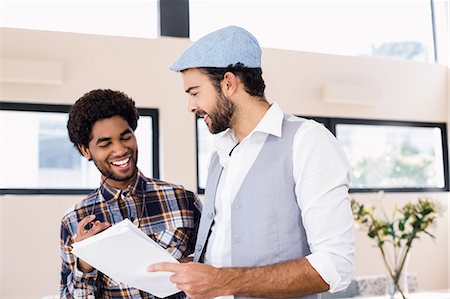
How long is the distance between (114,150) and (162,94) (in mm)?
2957

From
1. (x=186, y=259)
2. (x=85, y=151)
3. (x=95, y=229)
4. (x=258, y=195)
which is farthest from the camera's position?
(x=85, y=151)

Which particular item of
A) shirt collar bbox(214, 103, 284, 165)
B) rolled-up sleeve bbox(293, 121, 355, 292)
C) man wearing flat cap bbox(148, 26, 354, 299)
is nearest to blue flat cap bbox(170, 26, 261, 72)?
man wearing flat cap bbox(148, 26, 354, 299)

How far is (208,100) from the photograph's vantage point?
1.48 m

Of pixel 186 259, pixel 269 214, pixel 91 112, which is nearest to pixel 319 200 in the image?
pixel 269 214

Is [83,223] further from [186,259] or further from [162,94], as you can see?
[162,94]

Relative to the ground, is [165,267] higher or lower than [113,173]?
lower

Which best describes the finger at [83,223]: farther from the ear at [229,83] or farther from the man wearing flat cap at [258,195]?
the ear at [229,83]

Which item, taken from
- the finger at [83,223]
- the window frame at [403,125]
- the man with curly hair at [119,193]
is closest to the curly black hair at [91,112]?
the man with curly hair at [119,193]

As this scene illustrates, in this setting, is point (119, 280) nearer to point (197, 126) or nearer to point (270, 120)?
point (270, 120)

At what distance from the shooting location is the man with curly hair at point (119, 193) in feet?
5.60

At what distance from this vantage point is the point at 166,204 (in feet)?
5.77

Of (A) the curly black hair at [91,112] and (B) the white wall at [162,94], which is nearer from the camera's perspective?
(A) the curly black hair at [91,112]

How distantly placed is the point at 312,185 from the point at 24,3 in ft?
12.1

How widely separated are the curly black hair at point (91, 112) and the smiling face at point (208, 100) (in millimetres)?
348
